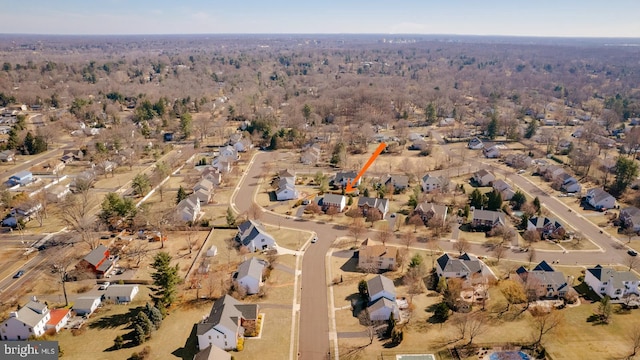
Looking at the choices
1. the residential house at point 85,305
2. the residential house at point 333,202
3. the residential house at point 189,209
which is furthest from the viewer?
the residential house at point 333,202

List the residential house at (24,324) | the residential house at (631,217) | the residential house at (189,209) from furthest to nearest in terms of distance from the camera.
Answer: the residential house at (189,209)
the residential house at (631,217)
the residential house at (24,324)

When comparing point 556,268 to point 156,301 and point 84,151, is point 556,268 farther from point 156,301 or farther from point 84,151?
point 84,151

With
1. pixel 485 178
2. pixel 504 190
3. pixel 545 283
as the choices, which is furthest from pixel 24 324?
pixel 485 178

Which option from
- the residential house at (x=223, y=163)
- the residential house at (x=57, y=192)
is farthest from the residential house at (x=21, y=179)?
the residential house at (x=223, y=163)

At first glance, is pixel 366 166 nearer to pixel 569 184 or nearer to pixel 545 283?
pixel 569 184

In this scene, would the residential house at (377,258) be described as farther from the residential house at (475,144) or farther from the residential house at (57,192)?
the residential house at (475,144)

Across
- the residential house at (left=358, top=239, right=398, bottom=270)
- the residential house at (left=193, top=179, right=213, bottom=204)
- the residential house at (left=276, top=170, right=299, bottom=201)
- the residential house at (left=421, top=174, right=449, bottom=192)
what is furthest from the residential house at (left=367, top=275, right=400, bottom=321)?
the residential house at (left=193, top=179, right=213, bottom=204)

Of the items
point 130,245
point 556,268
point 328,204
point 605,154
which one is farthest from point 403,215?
point 605,154
